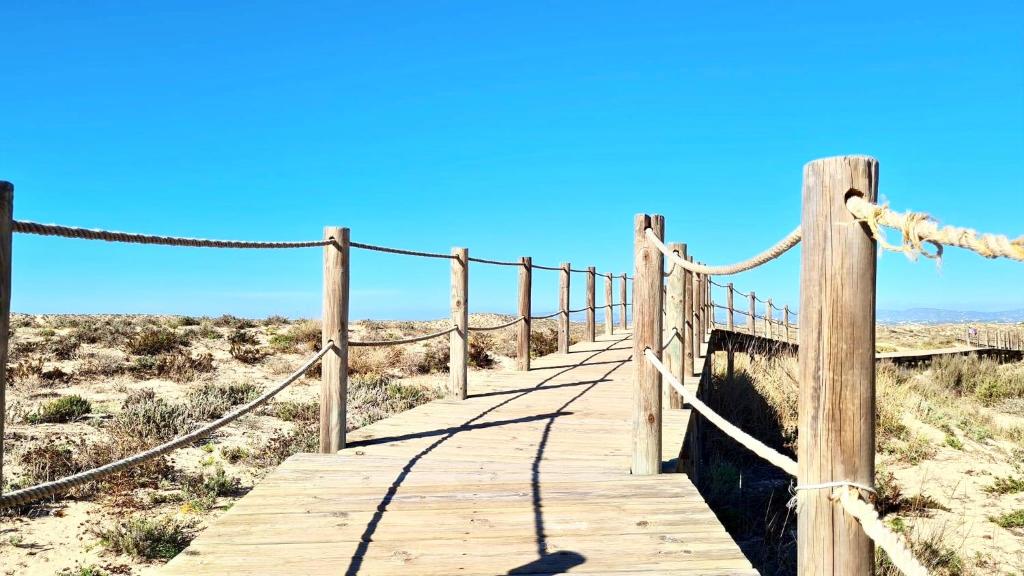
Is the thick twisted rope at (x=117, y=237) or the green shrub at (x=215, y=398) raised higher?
the thick twisted rope at (x=117, y=237)

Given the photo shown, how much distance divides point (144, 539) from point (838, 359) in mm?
4769

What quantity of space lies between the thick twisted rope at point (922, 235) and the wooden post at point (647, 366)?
2191mm

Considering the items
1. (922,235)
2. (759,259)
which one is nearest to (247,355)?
(759,259)

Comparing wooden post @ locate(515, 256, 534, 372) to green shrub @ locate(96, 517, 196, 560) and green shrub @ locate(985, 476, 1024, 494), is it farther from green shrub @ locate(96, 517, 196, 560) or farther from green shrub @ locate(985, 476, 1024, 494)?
green shrub @ locate(985, 476, 1024, 494)

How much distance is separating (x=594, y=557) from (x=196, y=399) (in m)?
7.01

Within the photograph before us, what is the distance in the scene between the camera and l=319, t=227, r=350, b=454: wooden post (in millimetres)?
4305

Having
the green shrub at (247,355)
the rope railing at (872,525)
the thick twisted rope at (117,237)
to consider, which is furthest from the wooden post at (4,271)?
the green shrub at (247,355)

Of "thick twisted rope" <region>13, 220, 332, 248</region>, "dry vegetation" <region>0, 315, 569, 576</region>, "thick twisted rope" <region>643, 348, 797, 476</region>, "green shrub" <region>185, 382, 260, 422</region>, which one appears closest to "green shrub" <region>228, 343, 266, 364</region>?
"dry vegetation" <region>0, 315, 569, 576</region>

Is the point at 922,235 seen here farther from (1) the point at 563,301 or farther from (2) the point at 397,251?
(1) the point at 563,301

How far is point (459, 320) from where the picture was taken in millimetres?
6438

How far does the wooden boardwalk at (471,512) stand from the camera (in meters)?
2.71

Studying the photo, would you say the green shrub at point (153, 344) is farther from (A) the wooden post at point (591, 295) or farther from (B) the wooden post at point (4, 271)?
(B) the wooden post at point (4, 271)

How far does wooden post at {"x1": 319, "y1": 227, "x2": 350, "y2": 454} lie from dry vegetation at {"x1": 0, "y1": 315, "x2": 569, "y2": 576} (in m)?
1.53

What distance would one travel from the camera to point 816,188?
5.53 feet
